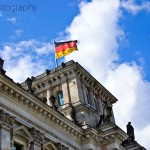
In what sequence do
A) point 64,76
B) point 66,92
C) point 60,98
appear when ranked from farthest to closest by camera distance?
1. point 64,76
2. point 60,98
3. point 66,92

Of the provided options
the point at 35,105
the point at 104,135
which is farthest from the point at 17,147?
the point at 104,135

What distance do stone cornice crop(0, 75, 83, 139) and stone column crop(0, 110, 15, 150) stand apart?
153 cm

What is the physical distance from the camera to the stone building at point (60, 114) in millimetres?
24663

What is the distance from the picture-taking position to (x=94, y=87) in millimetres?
40125

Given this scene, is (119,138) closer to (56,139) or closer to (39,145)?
(56,139)

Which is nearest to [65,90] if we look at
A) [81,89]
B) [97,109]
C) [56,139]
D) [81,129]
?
[81,89]

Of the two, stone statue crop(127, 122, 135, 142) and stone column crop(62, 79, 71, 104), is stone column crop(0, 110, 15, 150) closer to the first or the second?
stone column crop(62, 79, 71, 104)

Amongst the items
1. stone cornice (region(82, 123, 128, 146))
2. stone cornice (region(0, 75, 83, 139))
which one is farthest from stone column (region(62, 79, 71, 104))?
stone cornice (region(0, 75, 83, 139))

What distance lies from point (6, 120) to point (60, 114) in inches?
248

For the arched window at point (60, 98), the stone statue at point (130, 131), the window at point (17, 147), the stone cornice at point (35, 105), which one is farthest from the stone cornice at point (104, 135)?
the window at point (17, 147)

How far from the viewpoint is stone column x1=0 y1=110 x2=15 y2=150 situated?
23.0 meters

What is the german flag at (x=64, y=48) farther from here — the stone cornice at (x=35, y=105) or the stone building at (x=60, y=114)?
the stone cornice at (x=35, y=105)

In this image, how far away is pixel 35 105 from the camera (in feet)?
88.6

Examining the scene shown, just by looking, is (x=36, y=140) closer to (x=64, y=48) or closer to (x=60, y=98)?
(x=60, y=98)
